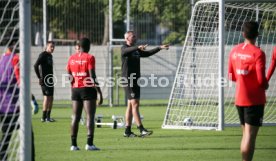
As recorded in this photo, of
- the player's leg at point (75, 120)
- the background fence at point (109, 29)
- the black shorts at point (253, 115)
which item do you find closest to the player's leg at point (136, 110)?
the player's leg at point (75, 120)

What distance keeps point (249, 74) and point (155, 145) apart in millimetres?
4539

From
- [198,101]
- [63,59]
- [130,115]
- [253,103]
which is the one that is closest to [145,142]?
[130,115]

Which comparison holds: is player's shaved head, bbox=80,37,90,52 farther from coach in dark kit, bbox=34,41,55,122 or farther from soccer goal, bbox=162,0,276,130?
coach in dark kit, bbox=34,41,55,122

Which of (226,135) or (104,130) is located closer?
(226,135)

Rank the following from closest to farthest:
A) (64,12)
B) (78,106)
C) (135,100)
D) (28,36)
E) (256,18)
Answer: (28,36), (78,106), (135,100), (256,18), (64,12)

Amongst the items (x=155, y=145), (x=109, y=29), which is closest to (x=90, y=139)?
(x=155, y=145)

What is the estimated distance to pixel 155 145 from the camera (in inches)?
574

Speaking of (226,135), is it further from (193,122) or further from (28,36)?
(28,36)

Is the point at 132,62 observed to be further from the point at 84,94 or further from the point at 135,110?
the point at 84,94

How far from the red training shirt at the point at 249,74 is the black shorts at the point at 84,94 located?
3.96 m

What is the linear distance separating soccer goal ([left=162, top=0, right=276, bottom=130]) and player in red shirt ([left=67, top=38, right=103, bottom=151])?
4479 millimetres

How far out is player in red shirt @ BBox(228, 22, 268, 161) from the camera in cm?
1028

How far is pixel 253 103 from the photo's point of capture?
34.0 ft

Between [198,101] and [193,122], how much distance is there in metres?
2.75
